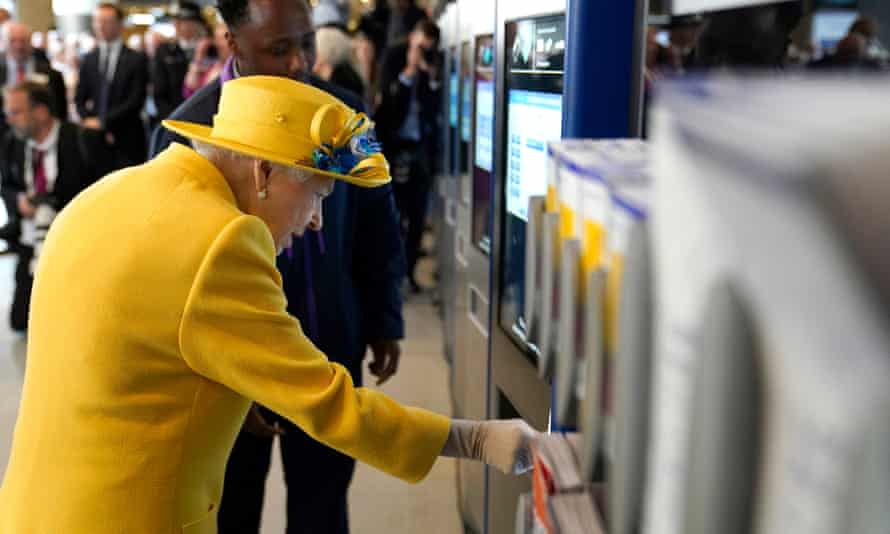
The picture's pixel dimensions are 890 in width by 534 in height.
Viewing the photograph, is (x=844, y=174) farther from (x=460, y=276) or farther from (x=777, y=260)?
(x=460, y=276)

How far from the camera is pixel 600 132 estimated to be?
1402 millimetres

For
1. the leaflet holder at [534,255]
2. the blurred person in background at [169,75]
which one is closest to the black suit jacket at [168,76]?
the blurred person in background at [169,75]

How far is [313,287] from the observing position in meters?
2.15

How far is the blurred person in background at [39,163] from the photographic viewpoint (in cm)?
495

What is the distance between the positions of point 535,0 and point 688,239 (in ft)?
4.27

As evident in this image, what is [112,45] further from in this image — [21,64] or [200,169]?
[200,169]

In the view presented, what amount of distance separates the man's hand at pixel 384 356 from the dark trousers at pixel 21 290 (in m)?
3.36

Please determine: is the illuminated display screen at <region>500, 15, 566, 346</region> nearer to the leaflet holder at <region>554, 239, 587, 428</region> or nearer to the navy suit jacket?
the navy suit jacket

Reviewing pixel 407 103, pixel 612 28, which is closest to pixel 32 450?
pixel 612 28

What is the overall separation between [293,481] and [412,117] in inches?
152

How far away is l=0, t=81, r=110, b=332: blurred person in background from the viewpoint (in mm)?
4953

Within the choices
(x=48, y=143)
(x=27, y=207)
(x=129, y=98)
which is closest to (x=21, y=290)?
(x=27, y=207)

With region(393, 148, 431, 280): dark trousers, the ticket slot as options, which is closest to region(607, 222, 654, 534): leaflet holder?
the ticket slot

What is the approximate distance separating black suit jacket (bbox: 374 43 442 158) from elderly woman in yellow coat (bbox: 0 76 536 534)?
13.8ft
